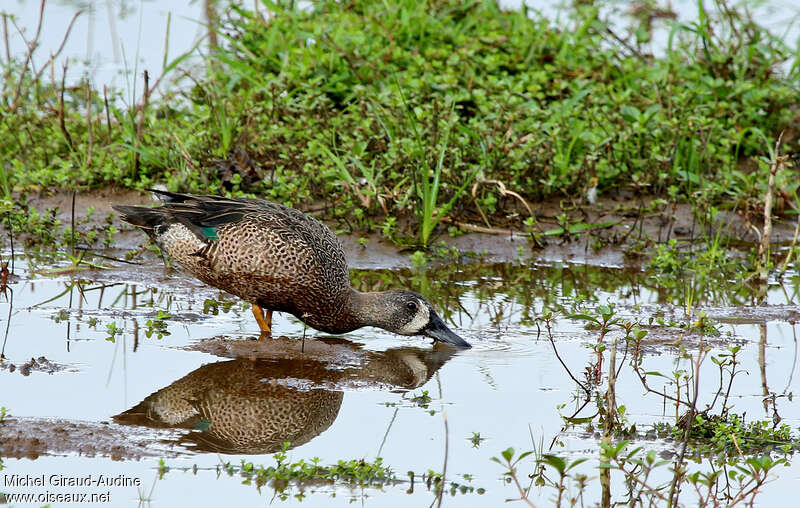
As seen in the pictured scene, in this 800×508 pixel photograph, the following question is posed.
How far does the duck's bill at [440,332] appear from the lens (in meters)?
5.36

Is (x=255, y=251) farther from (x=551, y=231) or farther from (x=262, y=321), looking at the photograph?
(x=551, y=231)

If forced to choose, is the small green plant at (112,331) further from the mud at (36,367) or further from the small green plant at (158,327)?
the mud at (36,367)

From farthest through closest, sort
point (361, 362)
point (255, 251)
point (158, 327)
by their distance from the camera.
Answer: point (158, 327) → point (255, 251) → point (361, 362)

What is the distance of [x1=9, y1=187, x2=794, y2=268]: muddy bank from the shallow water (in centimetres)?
33

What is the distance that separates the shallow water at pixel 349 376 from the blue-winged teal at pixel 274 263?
5.6 inches

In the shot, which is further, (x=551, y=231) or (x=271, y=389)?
(x=551, y=231)

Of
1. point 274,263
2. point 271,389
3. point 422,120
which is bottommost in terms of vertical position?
point 271,389

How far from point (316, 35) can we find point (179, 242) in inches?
141

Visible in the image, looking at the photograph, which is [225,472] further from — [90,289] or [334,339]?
[90,289]

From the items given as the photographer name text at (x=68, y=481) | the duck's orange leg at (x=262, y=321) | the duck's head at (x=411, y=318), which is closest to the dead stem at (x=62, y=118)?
the duck's orange leg at (x=262, y=321)

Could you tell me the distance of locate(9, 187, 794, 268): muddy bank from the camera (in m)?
7.09

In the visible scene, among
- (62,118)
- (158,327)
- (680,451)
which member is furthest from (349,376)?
(62,118)

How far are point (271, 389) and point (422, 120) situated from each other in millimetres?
3238

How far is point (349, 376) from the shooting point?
4.83 metres
